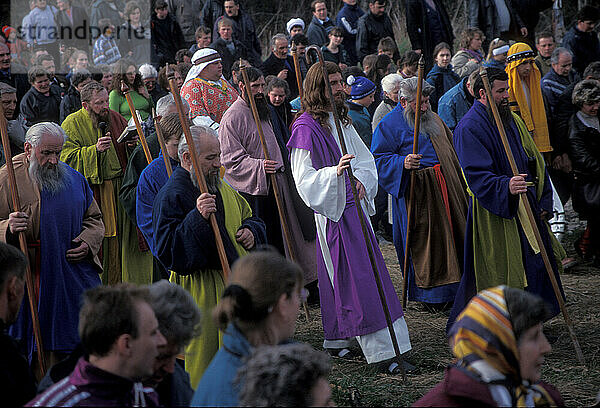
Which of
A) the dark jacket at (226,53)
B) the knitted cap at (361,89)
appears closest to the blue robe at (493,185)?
the knitted cap at (361,89)

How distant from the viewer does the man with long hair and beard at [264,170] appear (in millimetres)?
7012

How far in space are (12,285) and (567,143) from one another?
6.81 meters

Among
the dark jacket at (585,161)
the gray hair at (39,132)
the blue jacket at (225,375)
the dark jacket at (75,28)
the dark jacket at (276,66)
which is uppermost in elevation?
the dark jacket at (75,28)

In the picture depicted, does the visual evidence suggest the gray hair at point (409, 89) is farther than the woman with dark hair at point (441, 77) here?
No

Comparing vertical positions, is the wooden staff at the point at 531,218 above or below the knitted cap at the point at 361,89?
below

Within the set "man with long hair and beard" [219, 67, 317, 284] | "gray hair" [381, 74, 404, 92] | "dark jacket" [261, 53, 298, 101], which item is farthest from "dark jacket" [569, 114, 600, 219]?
"dark jacket" [261, 53, 298, 101]

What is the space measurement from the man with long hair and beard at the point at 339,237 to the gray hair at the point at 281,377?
125 inches

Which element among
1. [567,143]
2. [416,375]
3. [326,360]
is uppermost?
[567,143]

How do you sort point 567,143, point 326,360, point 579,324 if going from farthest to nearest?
point 567,143, point 579,324, point 326,360

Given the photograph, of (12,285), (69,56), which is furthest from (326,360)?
(69,56)

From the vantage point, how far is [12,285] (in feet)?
11.1

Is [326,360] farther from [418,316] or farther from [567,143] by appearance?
[567,143]

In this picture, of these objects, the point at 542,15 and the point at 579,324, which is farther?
the point at 542,15

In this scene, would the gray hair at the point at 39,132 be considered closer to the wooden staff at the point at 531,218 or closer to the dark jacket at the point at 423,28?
the wooden staff at the point at 531,218
